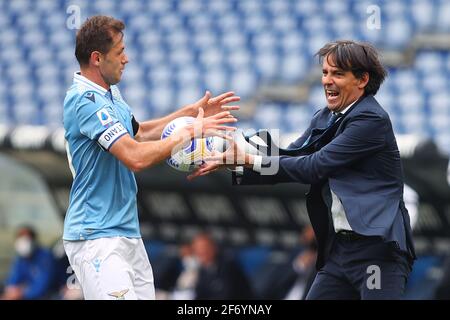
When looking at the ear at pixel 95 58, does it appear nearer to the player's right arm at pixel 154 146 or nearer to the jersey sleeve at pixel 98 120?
the jersey sleeve at pixel 98 120

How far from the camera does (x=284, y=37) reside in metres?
12.4

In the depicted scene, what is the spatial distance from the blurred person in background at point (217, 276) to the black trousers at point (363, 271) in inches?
155

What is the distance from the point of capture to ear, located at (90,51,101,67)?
4.77 metres

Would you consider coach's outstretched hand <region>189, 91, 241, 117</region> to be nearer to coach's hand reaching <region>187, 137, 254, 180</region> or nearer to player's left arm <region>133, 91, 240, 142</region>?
player's left arm <region>133, 91, 240, 142</region>

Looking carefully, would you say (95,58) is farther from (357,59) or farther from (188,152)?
(357,59)

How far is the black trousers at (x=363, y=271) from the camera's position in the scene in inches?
179

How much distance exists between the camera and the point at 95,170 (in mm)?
4754

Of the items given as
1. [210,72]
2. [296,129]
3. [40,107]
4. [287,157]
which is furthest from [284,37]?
[287,157]

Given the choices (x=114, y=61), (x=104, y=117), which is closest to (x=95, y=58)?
(x=114, y=61)

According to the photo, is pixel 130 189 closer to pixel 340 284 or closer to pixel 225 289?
pixel 340 284

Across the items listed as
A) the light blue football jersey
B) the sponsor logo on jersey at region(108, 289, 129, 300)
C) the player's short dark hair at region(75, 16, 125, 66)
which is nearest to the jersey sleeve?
the light blue football jersey

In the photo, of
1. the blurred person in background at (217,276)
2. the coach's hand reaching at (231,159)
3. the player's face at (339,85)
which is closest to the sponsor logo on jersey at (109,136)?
the coach's hand reaching at (231,159)

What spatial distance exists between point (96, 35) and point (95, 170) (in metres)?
0.64
